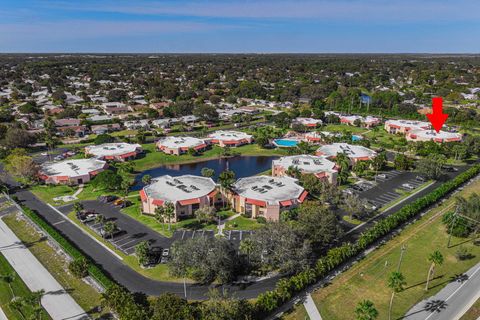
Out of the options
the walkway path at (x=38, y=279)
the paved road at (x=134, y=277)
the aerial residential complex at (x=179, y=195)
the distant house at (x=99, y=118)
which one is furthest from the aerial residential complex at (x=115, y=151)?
the walkway path at (x=38, y=279)

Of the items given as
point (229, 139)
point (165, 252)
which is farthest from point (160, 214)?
point (229, 139)

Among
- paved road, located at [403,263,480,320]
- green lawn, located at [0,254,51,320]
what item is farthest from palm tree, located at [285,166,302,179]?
green lawn, located at [0,254,51,320]

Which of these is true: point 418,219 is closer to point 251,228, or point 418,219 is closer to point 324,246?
point 324,246

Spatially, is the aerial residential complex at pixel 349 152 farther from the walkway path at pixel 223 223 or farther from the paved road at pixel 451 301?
the paved road at pixel 451 301

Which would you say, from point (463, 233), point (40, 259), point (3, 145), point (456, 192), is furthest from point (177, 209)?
point (3, 145)

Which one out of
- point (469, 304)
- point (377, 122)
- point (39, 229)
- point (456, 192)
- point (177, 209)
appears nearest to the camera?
point (469, 304)

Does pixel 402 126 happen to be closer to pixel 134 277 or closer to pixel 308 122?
pixel 308 122

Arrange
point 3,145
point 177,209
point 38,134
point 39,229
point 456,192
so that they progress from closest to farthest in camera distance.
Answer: point 39,229, point 177,209, point 456,192, point 3,145, point 38,134
